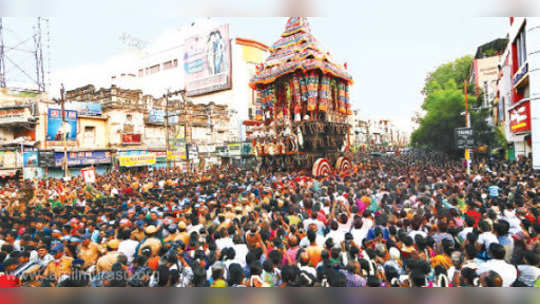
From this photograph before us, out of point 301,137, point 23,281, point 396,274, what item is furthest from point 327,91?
point 23,281

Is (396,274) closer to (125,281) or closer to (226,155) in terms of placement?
(125,281)

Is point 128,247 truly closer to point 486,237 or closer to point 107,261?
point 107,261

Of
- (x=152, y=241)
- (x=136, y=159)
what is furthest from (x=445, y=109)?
(x=136, y=159)

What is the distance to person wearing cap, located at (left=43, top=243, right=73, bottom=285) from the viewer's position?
13.5ft

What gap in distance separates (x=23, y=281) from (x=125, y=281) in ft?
5.21

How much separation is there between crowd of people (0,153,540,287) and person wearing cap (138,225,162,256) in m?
0.01

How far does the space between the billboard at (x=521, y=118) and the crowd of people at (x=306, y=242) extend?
2.68 ft

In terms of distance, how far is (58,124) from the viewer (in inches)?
512

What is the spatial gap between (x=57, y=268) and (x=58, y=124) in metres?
11.2

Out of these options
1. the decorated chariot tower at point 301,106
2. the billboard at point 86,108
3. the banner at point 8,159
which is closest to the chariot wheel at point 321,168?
the decorated chariot tower at point 301,106

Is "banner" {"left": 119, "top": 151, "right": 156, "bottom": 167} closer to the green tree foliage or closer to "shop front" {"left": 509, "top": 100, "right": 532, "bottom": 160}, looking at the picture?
the green tree foliage

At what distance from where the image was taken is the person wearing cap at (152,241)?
13.5 feet

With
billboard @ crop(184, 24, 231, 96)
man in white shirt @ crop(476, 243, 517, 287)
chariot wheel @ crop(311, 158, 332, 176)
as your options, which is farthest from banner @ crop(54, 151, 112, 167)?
man in white shirt @ crop(476, 243, 517, 287)

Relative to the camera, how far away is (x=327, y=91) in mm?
12422
